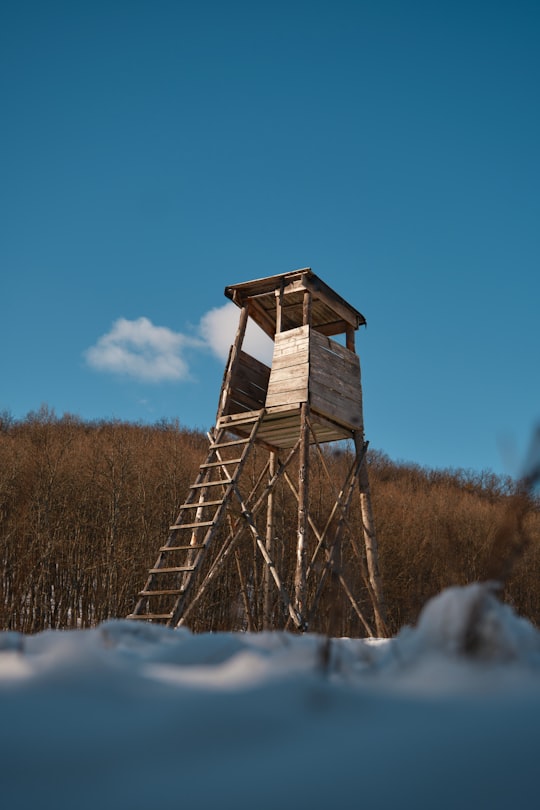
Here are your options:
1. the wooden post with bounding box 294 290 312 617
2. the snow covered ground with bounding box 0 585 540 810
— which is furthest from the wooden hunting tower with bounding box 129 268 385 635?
the snow covered ground with bounding box 0 585 540 810

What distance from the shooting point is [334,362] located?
1037cm

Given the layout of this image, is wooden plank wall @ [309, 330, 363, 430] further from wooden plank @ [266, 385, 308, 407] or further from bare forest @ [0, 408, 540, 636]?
bare forest @ [0, 408, 540, 636]

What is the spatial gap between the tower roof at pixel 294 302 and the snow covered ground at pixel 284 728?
9353 millimetres

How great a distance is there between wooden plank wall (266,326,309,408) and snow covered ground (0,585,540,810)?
8.23 m

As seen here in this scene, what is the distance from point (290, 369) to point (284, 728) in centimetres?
892

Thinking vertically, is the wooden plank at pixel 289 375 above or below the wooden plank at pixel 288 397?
above

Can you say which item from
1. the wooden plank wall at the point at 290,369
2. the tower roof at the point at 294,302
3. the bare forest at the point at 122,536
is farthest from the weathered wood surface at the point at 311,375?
the bare forest at the point at 122,536

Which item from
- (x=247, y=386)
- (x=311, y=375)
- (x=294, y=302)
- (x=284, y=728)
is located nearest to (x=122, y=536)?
(x=247, y=386)

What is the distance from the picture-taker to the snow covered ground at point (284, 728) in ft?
3.10

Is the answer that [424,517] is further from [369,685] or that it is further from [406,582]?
[369,685]

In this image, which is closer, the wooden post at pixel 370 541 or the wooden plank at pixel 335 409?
the wooden plank at pixel 335 409

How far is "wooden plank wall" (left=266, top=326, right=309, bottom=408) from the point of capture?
969 centimetres

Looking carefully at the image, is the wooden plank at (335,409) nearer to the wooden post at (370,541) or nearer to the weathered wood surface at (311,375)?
the weathered wood surface at (311,375)

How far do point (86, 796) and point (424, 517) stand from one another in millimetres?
24728
